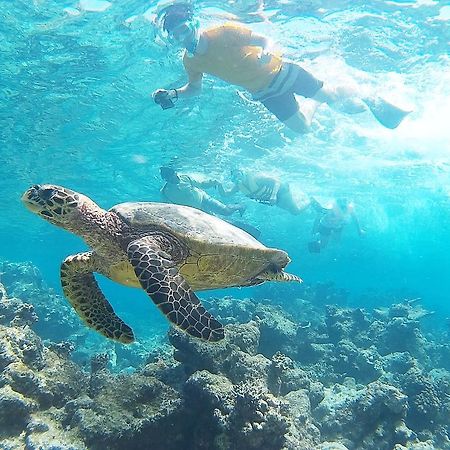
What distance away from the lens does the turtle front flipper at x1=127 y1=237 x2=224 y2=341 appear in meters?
2.97

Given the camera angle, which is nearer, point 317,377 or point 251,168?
point 317,377

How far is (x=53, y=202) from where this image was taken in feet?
12.2

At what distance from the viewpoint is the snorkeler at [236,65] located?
8.59 metres

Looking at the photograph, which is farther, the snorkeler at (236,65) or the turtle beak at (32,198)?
the snorkeler at (236,65)

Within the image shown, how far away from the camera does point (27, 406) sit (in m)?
4.18

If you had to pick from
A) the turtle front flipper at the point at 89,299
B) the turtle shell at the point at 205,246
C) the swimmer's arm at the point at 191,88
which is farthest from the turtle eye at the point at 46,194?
the swimmer's arm at the point at 191,88

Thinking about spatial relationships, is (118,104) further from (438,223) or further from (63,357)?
(438,223)

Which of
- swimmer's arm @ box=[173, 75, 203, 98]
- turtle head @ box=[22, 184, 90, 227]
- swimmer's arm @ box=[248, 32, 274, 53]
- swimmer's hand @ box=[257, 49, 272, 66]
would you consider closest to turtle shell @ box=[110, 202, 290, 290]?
turtle head @ box=[22, 184, 90, 227]

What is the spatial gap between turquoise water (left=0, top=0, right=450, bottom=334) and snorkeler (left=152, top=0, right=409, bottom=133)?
243 centimetres

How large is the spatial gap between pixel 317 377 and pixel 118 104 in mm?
15379

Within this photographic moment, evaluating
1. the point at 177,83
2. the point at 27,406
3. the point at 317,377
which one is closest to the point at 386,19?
the point at 177,83

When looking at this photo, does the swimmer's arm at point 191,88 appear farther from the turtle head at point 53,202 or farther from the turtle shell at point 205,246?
the turtle head at point 53,202

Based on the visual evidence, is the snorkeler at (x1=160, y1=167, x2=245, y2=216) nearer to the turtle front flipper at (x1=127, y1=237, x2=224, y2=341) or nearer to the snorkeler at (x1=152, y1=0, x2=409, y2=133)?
the snorkeler at (x1=152, y1=0, x2=409, y2=133)

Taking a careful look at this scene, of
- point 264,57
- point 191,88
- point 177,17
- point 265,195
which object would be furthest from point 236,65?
point 265,195
